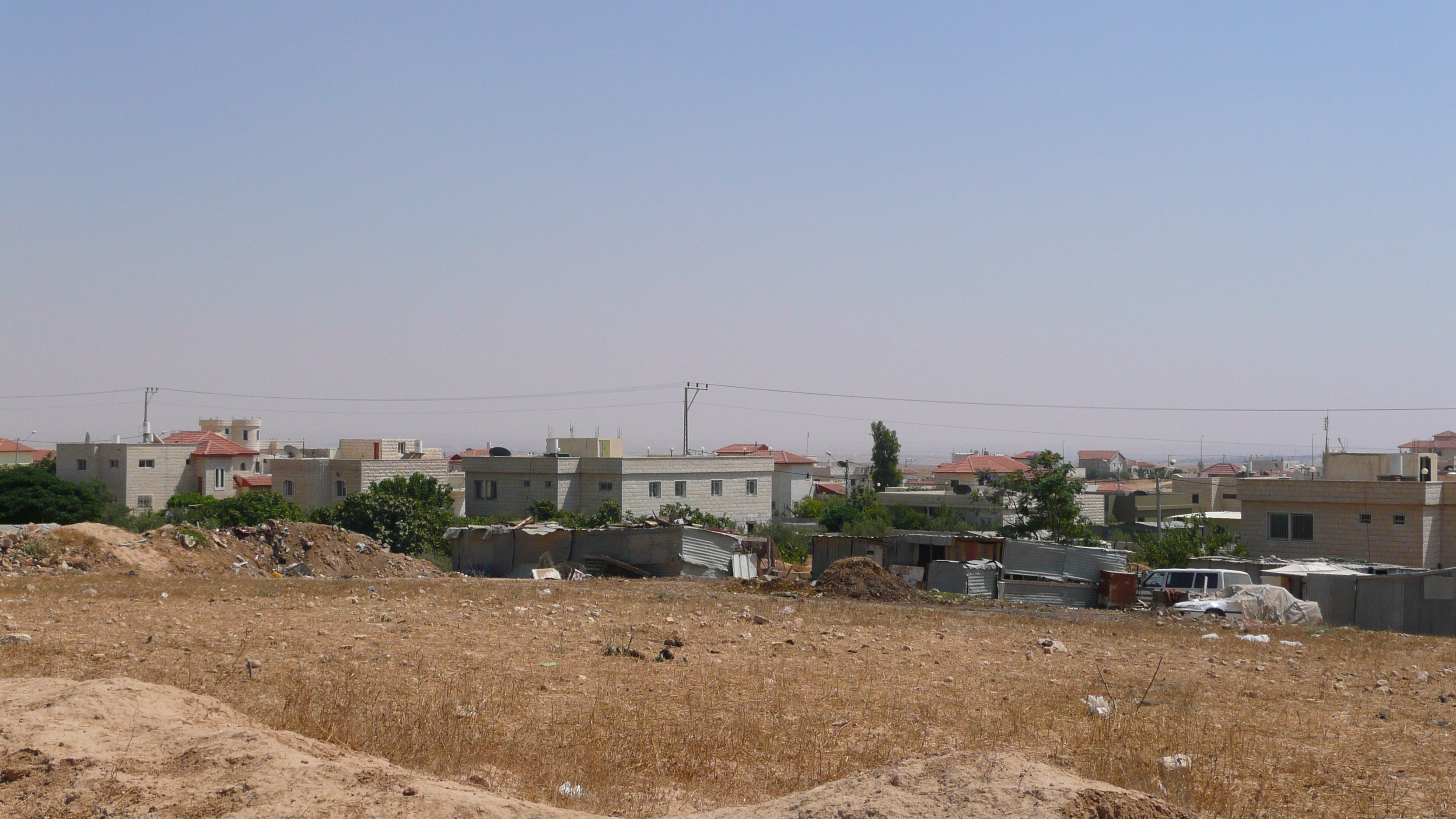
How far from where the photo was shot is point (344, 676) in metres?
10.5

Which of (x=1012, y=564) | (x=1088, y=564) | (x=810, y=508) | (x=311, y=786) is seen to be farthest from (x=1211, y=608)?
(x=810, y=508)

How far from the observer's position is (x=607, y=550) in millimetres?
29703

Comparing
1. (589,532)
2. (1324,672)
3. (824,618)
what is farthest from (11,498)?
(1324,672)

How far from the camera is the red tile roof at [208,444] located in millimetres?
76375

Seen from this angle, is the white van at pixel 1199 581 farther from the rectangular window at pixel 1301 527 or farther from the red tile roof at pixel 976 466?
the red tile roof at pixel 976 466

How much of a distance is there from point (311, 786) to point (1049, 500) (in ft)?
109

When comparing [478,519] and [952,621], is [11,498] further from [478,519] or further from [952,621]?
[952,621]

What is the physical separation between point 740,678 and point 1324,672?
780cm

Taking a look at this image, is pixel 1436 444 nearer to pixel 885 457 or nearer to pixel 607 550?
pixel 885 457

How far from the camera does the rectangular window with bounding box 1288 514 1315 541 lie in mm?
35281

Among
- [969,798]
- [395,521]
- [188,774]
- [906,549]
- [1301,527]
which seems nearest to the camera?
[969,798]

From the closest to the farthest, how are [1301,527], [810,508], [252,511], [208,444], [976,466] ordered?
1. [1301,527]
2. [252,511]
3. [810,508]
4. [208,444]
5. [976,466]

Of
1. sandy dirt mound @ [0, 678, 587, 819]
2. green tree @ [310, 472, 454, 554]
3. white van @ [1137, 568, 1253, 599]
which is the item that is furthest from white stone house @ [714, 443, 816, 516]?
sandy dirt mound @ [0, 678, 587, 819]

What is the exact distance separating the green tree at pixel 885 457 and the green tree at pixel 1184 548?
170 feet
